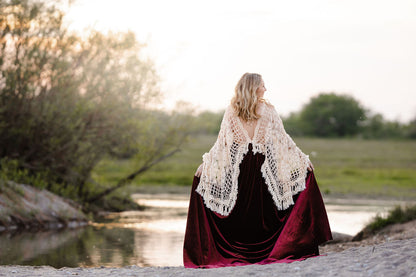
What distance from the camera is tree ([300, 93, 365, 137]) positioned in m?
63.1

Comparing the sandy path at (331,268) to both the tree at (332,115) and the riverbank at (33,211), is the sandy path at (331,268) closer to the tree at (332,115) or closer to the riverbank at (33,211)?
A: the riverbank at (33,211)

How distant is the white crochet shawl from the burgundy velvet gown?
9 centimetres

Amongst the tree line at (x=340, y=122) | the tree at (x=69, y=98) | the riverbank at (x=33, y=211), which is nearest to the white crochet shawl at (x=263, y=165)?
the riverbank at (x=33, y=211)

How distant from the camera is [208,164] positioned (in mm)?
8500

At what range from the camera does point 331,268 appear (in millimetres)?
6984

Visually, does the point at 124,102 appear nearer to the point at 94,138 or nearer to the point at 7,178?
the point at 94,138

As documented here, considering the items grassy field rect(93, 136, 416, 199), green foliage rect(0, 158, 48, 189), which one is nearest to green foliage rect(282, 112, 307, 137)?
grassy field rect(93, 136, 416, 199)

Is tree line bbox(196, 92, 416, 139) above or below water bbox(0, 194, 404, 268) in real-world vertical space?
above

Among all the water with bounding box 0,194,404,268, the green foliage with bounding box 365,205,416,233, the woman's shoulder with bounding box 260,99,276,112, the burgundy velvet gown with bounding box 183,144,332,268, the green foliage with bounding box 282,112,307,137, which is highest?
the green foliage with bounding box 282,112,307,137

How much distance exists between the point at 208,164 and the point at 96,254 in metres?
3.79

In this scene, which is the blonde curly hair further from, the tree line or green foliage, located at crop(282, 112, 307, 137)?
green foliage, located at crop(282, 112, 307, 137)

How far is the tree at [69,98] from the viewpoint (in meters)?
16.2

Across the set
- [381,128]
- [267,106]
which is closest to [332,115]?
[381,128]

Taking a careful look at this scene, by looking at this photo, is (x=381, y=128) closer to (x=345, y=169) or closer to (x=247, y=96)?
(x=345, y=169)
